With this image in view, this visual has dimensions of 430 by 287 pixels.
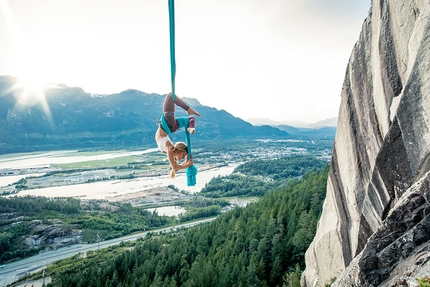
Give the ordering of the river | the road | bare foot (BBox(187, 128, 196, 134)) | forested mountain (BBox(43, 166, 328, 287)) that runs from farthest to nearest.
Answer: the river → the road → forested mountain (BBox(43, 166, 328, 287)) → bare foot (BBox(187, 128, 196, 134))

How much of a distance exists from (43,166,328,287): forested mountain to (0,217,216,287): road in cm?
751

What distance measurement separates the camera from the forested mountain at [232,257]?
24.4m

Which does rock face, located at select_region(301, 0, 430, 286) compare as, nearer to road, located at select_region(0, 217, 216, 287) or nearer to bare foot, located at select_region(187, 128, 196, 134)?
bare foot, located at select_region(187, 128, 196, 134)

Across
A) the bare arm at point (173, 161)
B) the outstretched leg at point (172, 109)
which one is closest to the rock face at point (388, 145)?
the bare arm at point (173, 161)

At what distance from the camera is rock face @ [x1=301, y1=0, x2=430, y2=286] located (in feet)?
14.4

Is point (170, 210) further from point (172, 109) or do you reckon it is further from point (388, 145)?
point (388, 145)

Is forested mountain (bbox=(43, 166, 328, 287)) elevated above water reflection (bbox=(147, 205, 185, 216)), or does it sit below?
above

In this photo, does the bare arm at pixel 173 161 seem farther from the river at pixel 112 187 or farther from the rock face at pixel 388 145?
the river at pixel 112 187

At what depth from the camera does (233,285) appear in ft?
72.1

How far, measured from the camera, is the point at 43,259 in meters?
52.1

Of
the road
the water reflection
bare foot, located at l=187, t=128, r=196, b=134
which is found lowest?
the road

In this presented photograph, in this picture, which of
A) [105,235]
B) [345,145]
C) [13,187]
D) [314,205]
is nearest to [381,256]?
[345,145]

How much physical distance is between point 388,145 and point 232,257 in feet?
81.9

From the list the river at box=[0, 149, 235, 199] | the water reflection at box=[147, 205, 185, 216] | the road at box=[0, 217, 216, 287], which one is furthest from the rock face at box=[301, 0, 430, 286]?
the river at box=[0, 149, 235, 199]
